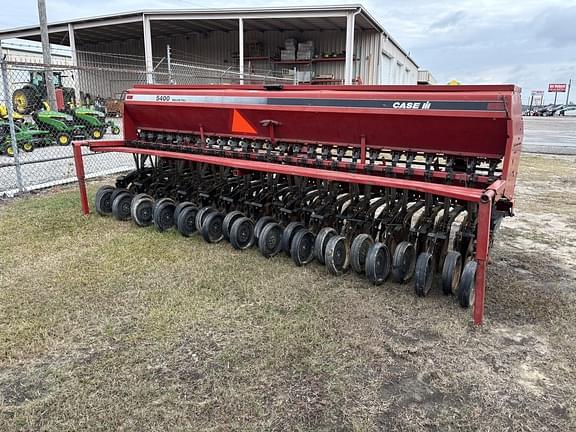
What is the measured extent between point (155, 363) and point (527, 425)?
1835mm

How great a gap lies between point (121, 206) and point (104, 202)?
32cm

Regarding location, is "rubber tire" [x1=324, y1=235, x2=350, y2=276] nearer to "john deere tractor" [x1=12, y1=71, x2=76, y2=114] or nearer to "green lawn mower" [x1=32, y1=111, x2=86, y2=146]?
"green lawn mower" [x1=32, y1=111, x2=86, y2=146]

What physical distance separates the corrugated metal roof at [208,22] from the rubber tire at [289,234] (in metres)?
12.4

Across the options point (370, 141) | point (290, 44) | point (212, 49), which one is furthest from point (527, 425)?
point (212, 49)

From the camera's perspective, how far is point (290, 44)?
18.5 m

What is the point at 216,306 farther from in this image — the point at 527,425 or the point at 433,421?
the point at 527,425

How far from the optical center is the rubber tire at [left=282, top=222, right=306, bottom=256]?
3.95 meters

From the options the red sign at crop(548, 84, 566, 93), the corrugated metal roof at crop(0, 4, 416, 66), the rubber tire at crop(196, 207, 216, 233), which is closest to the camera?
the rubber tire at crop(196, 207, 216, 233)

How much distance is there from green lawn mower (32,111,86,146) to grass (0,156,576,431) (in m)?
7.99

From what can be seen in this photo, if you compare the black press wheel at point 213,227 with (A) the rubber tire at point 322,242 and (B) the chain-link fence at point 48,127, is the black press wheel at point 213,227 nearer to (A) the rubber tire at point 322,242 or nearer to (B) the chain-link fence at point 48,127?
(A) the rubber tire at point 322,242

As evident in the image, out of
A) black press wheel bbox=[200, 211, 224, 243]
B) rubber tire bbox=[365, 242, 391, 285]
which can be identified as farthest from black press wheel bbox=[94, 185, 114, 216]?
rubber tire bbox=[365, 242, 391, 285]

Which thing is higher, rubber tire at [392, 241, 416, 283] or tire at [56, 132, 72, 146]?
tire at [56, 132, 72, 146]

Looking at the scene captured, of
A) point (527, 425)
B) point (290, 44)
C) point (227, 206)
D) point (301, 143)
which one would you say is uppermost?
point (290, 44)

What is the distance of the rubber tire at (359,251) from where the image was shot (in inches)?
139
